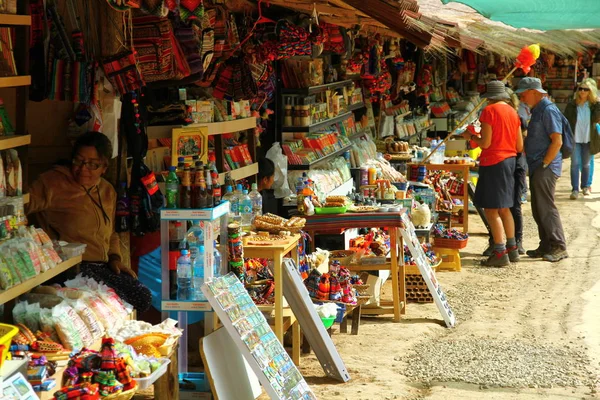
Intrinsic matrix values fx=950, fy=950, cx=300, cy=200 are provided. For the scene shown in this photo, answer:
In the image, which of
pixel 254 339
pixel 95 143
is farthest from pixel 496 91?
pixel 254 339

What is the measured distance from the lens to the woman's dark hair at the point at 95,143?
5421 mm

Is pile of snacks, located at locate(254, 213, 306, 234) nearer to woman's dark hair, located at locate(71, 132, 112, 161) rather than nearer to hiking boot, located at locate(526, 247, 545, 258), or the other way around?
woman's dark hair, located at locate(71, 132, 112, 161)

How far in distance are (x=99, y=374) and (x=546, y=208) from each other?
7.26 meters

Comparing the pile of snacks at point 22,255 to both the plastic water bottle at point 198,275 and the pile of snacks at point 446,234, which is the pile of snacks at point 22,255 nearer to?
the plastic water bottle at point 198,275

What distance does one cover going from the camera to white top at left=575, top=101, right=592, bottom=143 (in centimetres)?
1451

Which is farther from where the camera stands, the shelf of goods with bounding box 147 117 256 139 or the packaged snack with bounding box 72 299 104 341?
the shelf of goods with bounding box 147 117 256 139

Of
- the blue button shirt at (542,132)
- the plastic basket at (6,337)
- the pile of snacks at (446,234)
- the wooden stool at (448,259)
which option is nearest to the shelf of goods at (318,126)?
the pile of snacks at (446,234)

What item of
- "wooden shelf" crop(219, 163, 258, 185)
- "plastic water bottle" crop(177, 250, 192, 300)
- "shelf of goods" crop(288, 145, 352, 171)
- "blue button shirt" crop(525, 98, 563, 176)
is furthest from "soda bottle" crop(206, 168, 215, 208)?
"blue button shirt" crop(525, 98, 563, 176)

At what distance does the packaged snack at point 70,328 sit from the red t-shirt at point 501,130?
624 cm

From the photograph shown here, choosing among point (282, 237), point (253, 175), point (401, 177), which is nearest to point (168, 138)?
point (282, 237)

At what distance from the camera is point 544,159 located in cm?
1027

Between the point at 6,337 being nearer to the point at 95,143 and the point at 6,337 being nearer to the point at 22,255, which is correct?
the point at 22,255

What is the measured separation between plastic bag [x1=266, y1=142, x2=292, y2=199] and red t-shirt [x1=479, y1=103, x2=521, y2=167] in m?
2.28

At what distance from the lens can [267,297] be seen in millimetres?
6363
